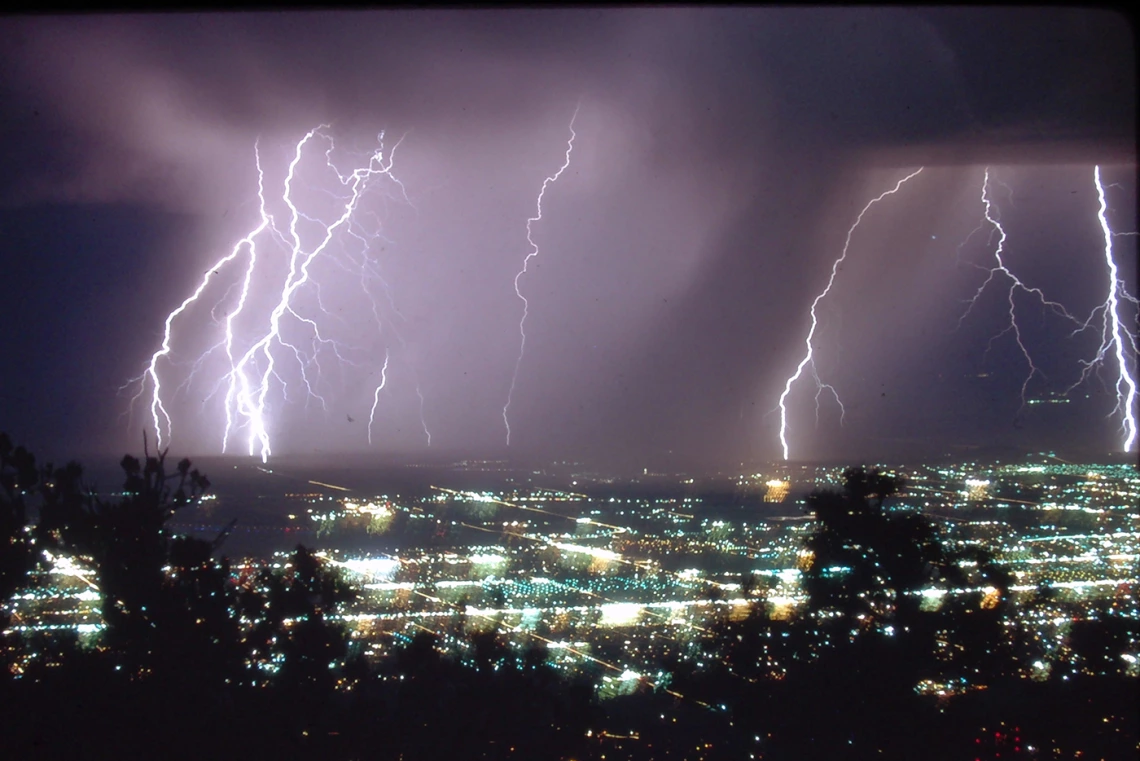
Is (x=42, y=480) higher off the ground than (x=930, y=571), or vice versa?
(x=42, y=480)

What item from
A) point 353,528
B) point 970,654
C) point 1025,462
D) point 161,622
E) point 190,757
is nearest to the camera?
point 190,757

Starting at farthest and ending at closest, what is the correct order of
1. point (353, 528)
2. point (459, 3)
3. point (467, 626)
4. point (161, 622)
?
1. point (353, 528)
2. point (467, 626)
3. point (161, 622)
4. point (459, 3)

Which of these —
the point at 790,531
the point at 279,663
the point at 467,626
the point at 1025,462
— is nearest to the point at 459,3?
the point at 279,663

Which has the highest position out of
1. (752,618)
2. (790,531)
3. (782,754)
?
(790,531)

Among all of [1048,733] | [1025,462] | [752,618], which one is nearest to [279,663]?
[752,618]

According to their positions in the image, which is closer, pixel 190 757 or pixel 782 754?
pixel 190 757

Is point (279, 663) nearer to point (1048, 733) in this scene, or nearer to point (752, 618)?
point (752, 618)

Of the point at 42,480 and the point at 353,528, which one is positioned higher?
the point at 42,480

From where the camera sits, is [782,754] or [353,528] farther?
[353,528]

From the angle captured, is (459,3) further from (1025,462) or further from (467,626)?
(1025,462)
